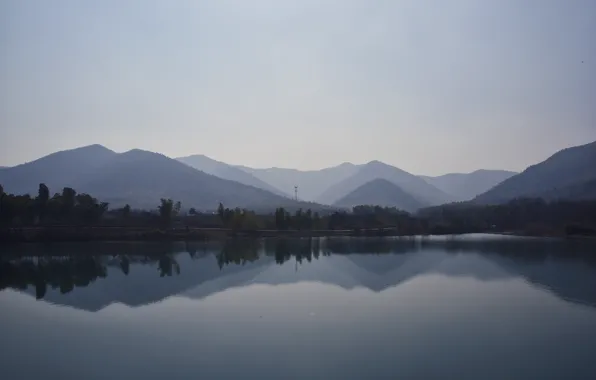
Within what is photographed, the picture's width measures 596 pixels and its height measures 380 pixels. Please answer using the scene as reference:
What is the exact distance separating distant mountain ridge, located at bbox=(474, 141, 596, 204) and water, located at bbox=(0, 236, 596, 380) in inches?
3622

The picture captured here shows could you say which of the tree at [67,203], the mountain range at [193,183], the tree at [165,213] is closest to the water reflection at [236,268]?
the tree at [67,203]

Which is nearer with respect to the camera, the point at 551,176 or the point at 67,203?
the point at 67,203

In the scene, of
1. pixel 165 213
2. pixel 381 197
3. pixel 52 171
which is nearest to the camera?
pixel 165 213

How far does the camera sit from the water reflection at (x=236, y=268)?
1911 centimetres

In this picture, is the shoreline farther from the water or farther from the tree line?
the water

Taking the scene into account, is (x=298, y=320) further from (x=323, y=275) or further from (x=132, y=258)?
(x=132, y=258)

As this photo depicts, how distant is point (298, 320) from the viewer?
1359 cm

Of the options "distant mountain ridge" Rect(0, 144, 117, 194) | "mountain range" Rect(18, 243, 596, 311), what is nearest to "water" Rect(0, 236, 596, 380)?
"mountain range" Rect(18, 243, 596, 311)

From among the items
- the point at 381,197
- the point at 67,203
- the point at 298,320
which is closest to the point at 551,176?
the point at 381,197

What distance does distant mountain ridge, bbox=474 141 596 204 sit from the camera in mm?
113750

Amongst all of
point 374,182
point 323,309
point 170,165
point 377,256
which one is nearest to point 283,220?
point 377,256

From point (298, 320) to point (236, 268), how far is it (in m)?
12.7

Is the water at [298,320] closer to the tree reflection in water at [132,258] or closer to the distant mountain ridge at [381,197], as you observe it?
the tree reflection in water at [132,258]

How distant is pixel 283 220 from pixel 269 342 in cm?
4372
